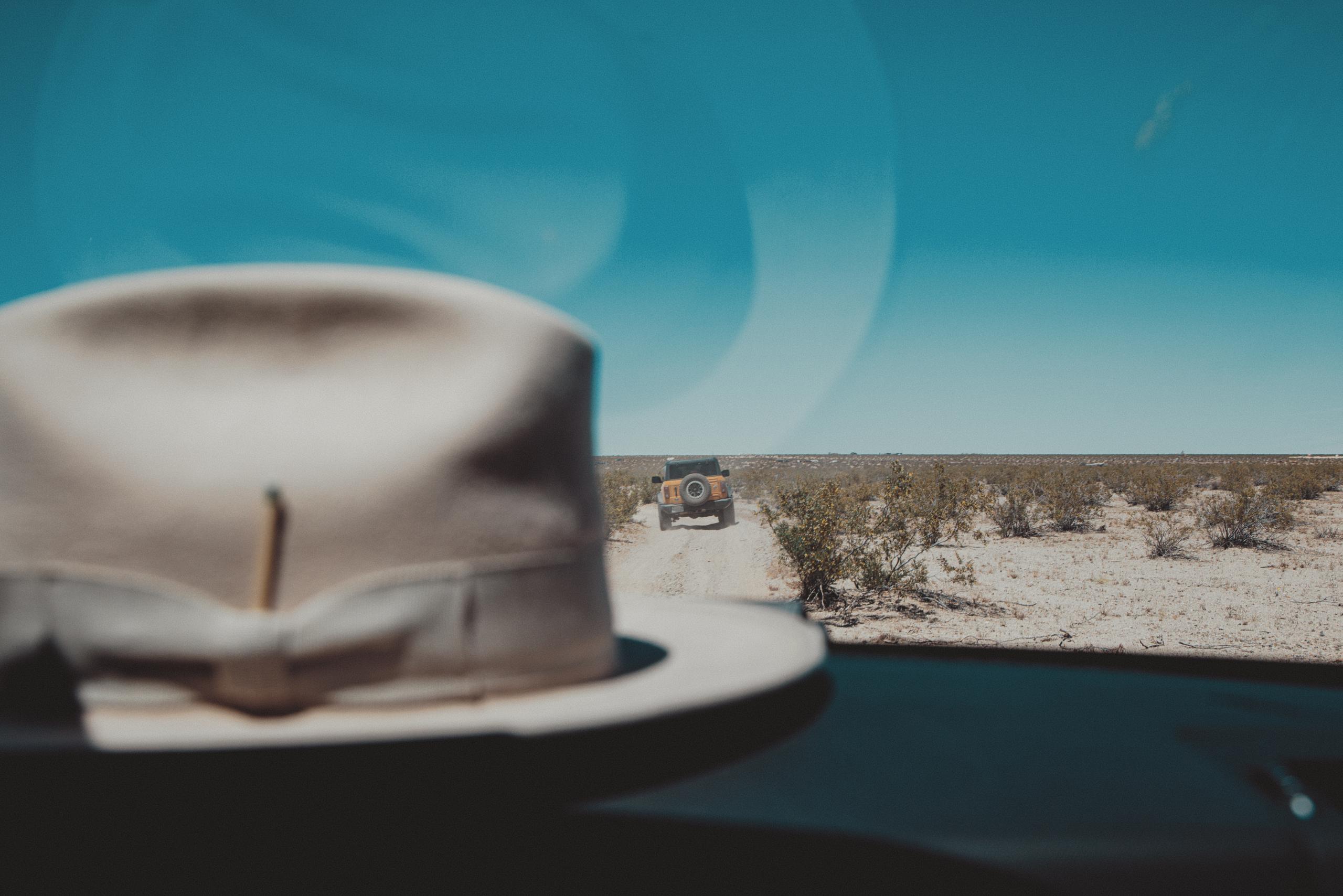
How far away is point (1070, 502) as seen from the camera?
19.9 metres

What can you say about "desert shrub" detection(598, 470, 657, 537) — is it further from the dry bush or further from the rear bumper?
the dry bush

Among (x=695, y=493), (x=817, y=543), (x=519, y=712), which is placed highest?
(x=695, y=493)

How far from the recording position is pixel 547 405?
1.62 meters

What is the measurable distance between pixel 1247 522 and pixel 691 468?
14533 mm

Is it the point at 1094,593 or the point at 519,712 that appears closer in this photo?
the point at 519,712

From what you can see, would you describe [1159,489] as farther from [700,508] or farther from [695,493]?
[695,493]

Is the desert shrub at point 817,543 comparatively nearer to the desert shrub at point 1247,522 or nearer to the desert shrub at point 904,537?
the desert shrub at point 904,537

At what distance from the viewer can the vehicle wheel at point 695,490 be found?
71.4 feet

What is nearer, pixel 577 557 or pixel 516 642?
pixel 516 642

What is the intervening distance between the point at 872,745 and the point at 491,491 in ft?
3.40

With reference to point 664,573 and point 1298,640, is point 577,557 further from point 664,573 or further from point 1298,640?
point 664,573

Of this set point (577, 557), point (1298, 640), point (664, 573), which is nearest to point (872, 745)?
point (577, 557)

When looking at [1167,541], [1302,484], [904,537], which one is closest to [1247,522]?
[1167,541]

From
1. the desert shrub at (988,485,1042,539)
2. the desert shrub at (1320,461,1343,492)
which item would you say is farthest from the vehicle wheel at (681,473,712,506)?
the desert shrub at (1320,461,1343,492)
